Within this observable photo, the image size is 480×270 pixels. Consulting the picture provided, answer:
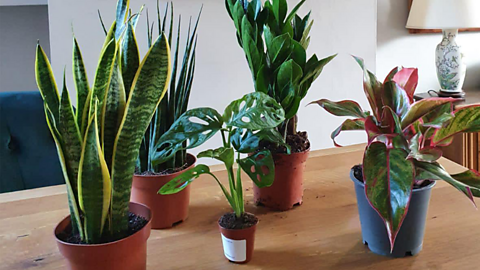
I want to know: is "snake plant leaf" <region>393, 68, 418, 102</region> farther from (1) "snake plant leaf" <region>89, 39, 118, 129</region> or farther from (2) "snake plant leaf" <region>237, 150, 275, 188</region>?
(1) "snake plant leaf" <region>89, 39, 118, 129</region>

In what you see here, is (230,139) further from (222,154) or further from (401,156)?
(401,156)

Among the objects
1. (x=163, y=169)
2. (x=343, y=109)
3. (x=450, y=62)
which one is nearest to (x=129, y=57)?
(x=163, y=169)

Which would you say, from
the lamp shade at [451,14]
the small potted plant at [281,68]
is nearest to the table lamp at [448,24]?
the lamp shade at [451,14]

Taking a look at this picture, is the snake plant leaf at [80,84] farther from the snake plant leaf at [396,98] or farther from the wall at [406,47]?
the wall at [406,47]

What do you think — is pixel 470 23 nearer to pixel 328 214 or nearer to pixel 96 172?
pixel 328 214

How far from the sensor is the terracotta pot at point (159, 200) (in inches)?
35.8

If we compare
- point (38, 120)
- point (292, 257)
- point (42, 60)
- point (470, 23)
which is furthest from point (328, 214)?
point (470, 23)

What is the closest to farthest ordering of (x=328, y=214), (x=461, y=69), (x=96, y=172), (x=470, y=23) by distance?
(x=96, y=172)
(x=328, y=214)
(x=470, y=23)
(x=461, y=69)

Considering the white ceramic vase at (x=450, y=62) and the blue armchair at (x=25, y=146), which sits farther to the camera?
the white ceramic vase at (x=450, y=62)

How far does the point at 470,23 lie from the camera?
2277 mm

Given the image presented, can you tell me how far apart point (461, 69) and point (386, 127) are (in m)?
1.97

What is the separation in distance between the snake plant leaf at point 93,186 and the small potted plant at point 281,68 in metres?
0.33

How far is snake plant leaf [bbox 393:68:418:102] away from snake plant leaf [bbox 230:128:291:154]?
24 centimetres

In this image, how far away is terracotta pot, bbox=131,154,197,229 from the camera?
91 cm
